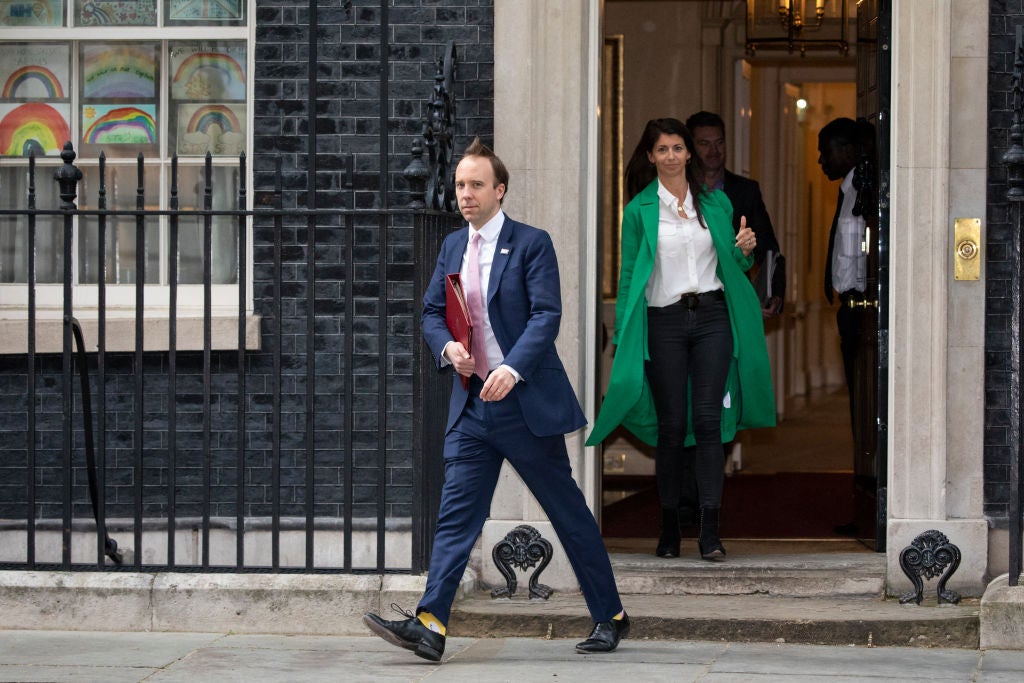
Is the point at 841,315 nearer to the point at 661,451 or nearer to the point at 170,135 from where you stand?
the point at 661,451

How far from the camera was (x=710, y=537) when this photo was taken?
283 inches

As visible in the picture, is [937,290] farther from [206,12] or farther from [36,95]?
[36,95]

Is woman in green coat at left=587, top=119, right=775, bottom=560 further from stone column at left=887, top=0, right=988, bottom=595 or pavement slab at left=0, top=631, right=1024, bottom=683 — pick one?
pavement slab at left=0, top=631, right=1024, bottom=683

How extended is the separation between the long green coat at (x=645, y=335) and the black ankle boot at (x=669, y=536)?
35 centimetres

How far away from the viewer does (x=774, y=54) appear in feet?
43.4

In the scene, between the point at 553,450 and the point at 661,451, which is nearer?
the point at 553,450

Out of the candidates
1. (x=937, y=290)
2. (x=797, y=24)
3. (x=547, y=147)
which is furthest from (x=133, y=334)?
(x=797, y=24)

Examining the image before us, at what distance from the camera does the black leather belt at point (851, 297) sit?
8008mm

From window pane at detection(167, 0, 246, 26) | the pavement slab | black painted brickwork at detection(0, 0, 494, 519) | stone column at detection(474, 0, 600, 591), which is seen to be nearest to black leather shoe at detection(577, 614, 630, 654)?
the pavement slab

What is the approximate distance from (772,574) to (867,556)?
1.67 feet

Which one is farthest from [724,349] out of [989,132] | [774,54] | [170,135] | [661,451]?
[774,54]

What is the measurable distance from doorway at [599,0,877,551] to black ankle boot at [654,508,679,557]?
23.1 inches

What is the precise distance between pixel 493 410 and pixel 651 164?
2048 millimetres

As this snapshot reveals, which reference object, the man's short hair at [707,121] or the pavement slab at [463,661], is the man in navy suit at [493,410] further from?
the man's short hair at [707,121]
